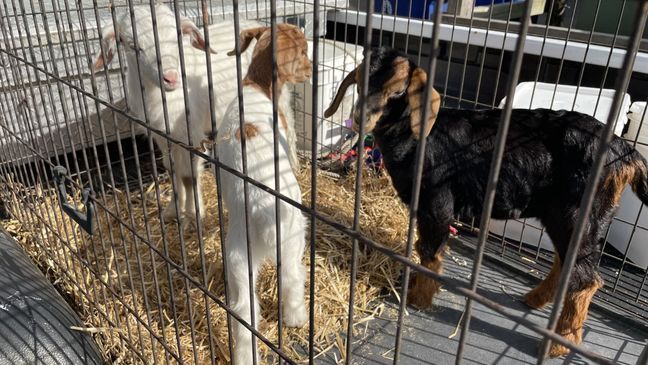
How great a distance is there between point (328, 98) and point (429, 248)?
205cm

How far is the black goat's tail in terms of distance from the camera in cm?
210

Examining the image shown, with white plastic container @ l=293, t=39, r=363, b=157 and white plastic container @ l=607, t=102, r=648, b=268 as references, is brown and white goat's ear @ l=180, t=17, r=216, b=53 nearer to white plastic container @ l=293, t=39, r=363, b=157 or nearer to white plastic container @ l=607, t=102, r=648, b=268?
white plastic container @ l=293, t=39, r=363, b=157

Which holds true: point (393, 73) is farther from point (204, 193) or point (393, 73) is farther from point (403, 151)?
point (204, 193)

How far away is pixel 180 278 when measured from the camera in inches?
114

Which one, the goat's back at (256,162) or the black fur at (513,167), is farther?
the black fur at (513,167)

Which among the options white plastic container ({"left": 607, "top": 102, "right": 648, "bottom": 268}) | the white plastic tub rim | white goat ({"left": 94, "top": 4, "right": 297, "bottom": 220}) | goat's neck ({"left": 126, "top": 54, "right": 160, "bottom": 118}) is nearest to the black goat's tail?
white plastic container ({"left": 607, "top": 102, "right": 648, "bottom": 268})

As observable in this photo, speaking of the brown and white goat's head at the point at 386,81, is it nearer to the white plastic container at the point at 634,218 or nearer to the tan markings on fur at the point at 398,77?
the tan markings on fur at the point at 398,77

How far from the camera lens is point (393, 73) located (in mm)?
2109

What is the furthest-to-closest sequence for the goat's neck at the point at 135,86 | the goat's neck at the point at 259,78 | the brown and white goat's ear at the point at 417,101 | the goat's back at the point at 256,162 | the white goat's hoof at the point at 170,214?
the white goat's hoof at the point at 170,214
the goat's neck at the point at 135,86
the goat's neck at the point at 259,78
the goat's back at the point at 256,162
the brown and white goat's ear at the point at 417,101

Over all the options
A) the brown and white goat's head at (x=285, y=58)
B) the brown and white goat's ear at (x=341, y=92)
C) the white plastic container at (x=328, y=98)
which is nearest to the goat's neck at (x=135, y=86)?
the brown and white goat's head at (x=285, y=58)

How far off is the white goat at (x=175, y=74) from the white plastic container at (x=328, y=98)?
72 centimetres

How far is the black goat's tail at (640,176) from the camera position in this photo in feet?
6.89

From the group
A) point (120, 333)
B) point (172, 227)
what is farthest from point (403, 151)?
point (172, 227)

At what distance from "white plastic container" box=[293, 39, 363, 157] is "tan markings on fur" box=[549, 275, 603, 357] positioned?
7.42 feet
